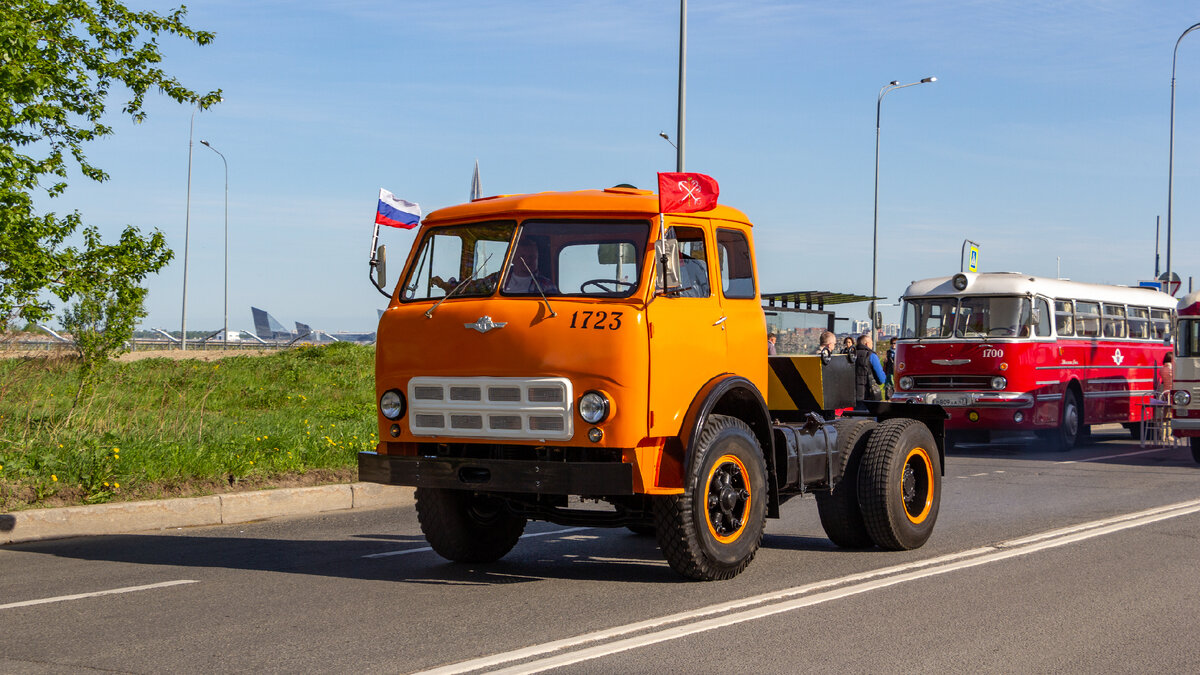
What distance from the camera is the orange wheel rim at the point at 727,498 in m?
7.57

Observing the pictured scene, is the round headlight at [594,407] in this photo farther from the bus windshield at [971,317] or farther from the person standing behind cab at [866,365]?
the bus windshield at [971,317]

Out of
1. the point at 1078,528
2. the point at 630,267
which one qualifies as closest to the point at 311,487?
the point at 630,267

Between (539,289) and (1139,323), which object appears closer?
(539,289)

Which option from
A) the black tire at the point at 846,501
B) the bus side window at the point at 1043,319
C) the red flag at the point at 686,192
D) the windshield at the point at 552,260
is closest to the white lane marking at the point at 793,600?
the black tire at the point at 846,501

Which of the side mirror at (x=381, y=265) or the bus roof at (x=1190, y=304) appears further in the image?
the bus roof at (x=1190, y=304)

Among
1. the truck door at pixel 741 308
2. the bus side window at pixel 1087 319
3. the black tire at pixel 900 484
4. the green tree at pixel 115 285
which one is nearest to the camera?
the truck door at pixel 741 308

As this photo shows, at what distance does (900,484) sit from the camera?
9125 mm

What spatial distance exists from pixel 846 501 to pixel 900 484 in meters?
0.42

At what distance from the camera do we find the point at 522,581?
782 centimetres

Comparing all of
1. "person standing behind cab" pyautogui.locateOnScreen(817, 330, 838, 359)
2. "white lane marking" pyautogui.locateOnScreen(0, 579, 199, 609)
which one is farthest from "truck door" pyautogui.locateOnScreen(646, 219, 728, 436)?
"white lane marking" pyautogui.locateOnScreen(0, 579, 199, 609)

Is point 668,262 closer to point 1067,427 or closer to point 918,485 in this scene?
point 918,485

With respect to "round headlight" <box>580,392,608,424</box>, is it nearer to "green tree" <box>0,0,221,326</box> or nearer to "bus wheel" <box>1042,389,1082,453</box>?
"green tree" <box>0,0,221,326</box>

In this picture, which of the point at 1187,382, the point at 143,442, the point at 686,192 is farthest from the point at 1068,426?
the point at 686,192

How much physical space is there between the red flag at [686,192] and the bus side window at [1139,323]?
18.4 metres
